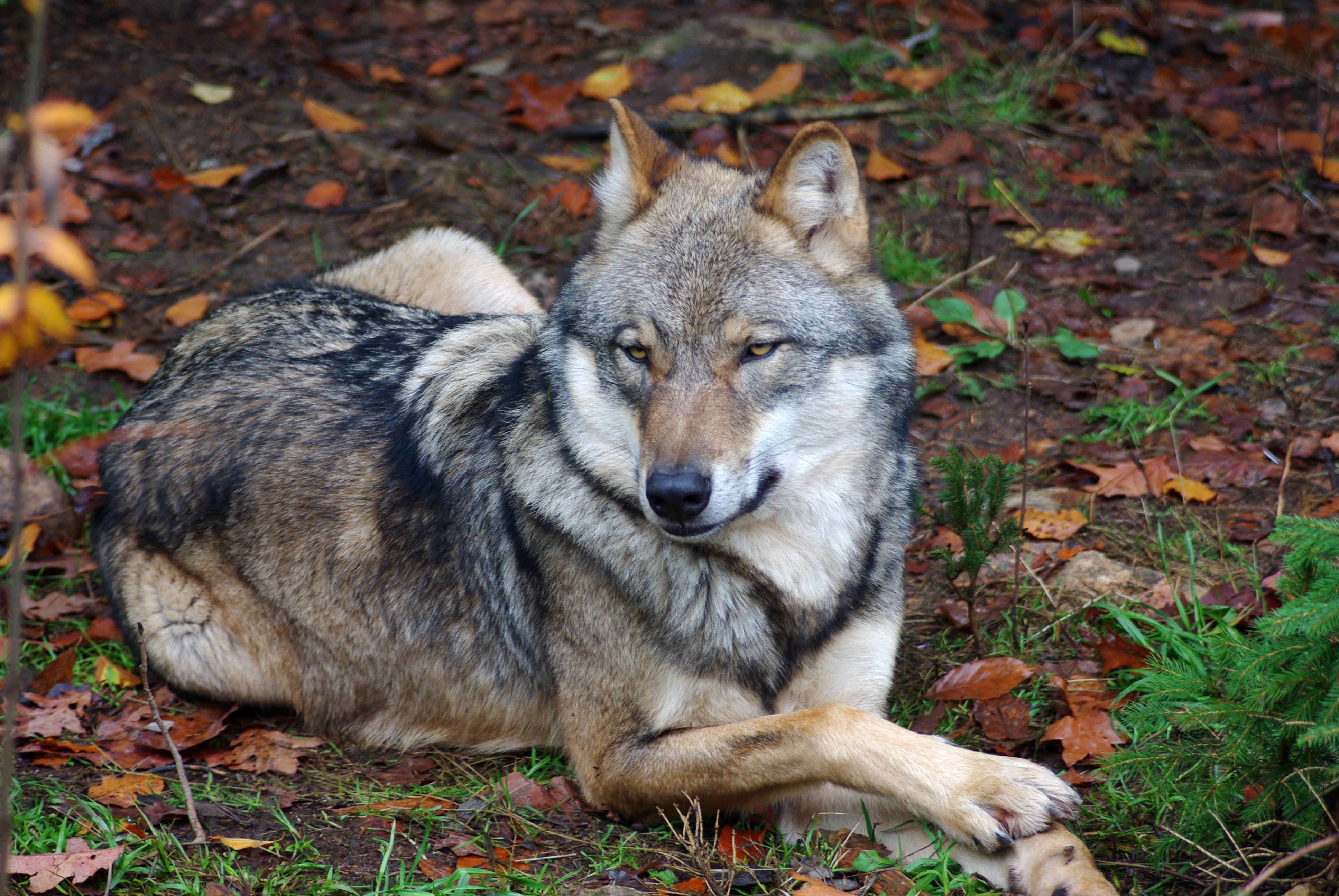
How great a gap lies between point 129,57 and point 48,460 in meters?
4.29

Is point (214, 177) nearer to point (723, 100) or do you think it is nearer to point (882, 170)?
point (723, 100)

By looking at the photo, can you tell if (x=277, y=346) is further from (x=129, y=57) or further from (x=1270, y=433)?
(x=129, y=57)

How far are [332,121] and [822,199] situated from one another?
5.29 meters

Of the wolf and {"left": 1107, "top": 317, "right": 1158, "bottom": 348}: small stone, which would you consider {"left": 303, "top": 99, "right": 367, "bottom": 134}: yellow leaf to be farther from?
{"left": 1107, "top": 317, "right": 1158, "bottom": 348}: small stone

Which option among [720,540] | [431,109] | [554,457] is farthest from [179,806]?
[431,109]

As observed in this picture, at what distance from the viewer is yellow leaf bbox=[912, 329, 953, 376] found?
5.66 m

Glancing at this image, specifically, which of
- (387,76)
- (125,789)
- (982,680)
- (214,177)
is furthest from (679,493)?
(387,76)

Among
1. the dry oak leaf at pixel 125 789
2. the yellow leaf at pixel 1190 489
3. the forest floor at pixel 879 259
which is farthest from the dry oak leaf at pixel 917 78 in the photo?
the dry oak leaf at pixel 125 789

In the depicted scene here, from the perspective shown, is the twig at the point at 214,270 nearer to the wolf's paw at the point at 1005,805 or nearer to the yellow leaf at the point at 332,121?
the yellow leaf at the point at 332,121

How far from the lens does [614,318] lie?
11.4 ft

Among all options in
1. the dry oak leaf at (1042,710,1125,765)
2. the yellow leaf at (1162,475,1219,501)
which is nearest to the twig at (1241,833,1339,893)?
the dry oak leaf at (1042,710,1125,765)

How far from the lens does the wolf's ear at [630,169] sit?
12.0 ft

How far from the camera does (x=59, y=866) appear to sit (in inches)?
121

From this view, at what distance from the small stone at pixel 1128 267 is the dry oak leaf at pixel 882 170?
4.92ft
